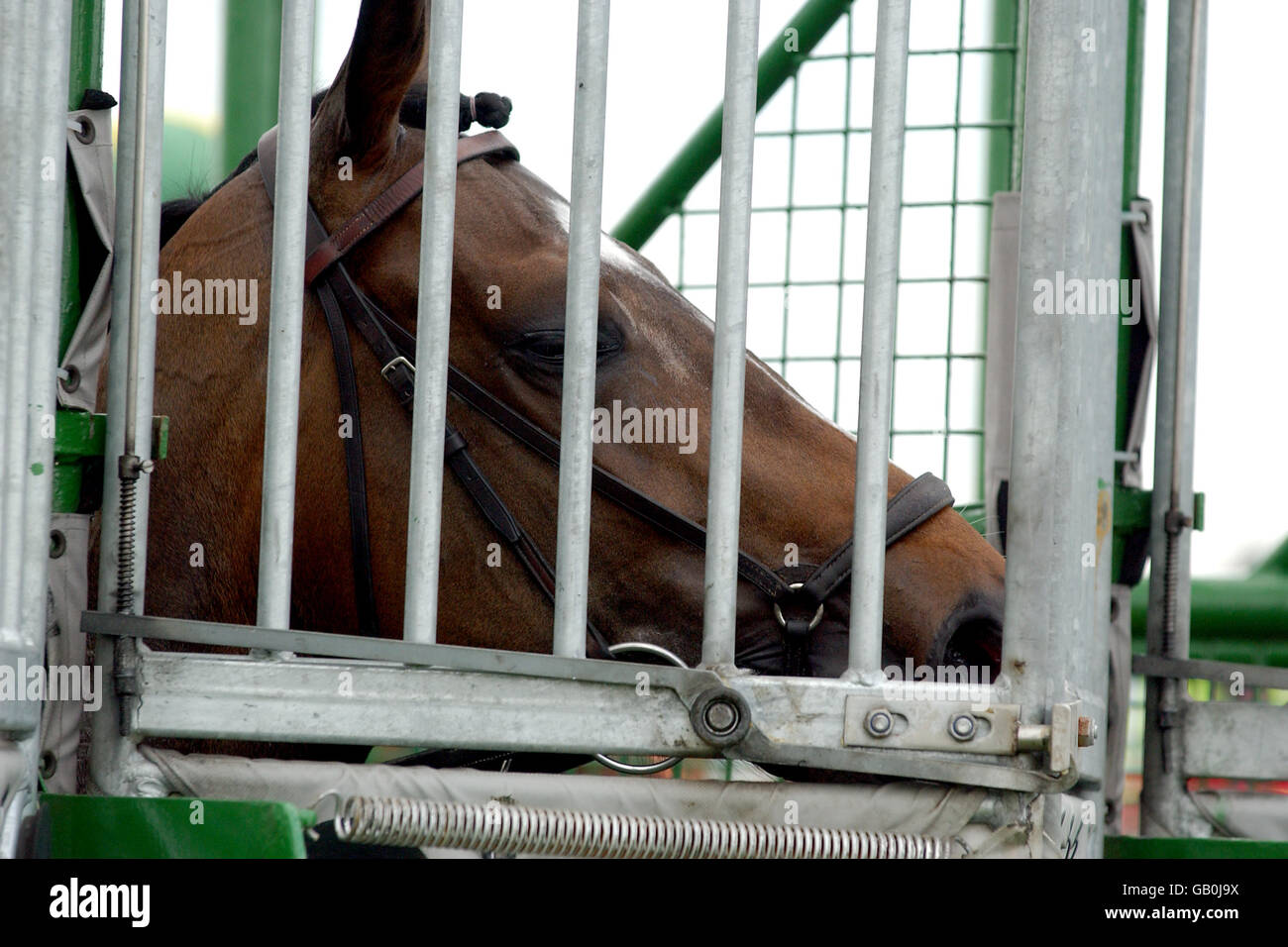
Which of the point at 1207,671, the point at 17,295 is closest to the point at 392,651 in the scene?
the point at 17,295

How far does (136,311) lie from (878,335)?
79 centimetres

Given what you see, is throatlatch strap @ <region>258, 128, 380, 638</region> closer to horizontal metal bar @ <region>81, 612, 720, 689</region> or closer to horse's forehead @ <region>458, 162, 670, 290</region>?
horse's forehead @ <region>458, 162, 670, 290</region>

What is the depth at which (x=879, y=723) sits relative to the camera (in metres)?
1.54

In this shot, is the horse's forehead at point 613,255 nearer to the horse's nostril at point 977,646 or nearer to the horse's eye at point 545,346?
the horse's eye at point 545,346

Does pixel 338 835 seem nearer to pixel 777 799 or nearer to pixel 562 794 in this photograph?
pixel 562 794

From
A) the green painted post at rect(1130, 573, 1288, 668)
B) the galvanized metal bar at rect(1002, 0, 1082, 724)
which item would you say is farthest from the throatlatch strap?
the green painted post at rect(1130, 573, 1288, 668)

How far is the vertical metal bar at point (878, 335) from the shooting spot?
61.1 inches

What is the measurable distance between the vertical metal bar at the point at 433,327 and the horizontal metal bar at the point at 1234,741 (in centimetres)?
157

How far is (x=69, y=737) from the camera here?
165cm

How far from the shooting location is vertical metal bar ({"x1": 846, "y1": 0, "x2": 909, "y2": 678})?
61.1 inches

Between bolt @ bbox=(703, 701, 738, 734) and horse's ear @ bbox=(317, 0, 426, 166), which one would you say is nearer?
bolt @ bbox=(703, 701, 738, 734)

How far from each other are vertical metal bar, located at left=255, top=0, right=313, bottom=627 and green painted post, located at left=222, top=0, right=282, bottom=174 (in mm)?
2642

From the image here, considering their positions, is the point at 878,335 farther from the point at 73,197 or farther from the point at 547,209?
the point at 73,197

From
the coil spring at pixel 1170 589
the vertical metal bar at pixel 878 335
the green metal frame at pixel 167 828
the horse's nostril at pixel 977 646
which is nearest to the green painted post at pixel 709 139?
the coil spring at pixel 1170 589
